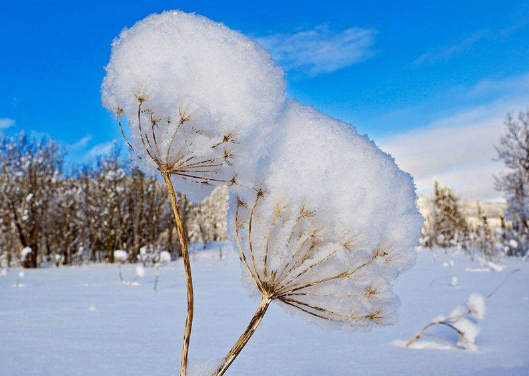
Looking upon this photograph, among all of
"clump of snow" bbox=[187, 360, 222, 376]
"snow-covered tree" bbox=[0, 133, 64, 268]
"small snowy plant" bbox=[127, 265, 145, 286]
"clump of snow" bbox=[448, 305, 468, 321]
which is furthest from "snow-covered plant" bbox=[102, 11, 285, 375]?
"snow-covered tree" bbox=[0, 133, 64, 268]

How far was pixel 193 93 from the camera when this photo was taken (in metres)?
0.90

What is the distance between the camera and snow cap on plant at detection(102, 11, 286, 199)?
2.95 feet

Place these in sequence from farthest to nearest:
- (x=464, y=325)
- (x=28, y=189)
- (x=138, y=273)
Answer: (x=28, y=189), (x=138, y=273), (x=464, y=325)

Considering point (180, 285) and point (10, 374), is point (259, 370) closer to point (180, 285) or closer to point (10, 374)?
point (10, 374)

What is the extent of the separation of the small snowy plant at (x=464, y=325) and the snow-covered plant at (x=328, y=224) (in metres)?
1.58

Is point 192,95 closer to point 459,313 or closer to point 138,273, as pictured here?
point 459,313

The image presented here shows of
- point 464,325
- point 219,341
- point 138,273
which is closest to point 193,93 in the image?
point 219,341

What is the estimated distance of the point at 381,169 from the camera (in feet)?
3.20

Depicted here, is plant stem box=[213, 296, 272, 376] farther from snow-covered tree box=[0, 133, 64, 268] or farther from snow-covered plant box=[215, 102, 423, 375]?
snow-covered tree box=[0, 133, 64, 268]

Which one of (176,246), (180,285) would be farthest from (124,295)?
(176,246)

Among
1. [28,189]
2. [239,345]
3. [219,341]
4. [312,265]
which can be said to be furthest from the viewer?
[28,189]

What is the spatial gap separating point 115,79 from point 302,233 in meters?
0.53

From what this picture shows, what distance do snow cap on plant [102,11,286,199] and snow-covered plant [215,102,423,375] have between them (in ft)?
0.26

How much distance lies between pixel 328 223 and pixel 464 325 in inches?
70.0
